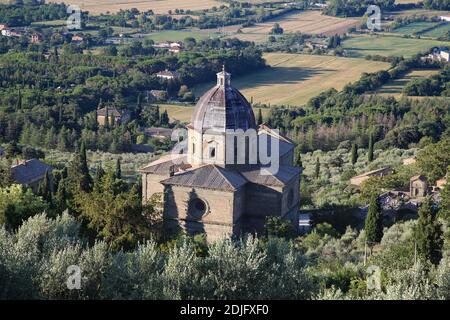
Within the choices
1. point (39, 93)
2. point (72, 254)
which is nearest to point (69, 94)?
point (39, 93)

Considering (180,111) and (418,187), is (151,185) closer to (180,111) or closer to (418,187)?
(418,187)

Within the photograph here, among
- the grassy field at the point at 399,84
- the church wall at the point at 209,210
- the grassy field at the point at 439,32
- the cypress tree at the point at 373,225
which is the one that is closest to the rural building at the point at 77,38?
the grassy field at the point at 399,84

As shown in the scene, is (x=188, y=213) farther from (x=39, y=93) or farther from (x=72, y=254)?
(x=39, y=93)

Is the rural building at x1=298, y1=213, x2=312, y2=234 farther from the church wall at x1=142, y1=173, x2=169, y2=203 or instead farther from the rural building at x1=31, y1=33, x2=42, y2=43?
the rural building at x1=31, y1=33, x2=42, y2=43

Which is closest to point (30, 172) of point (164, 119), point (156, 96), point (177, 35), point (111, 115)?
point (111, 115)

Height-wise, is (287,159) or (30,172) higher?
(287,159)
